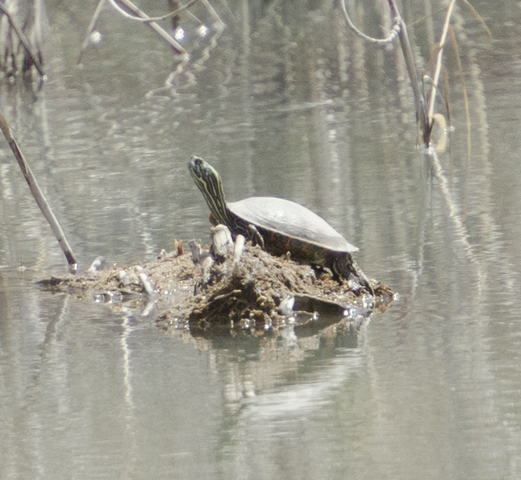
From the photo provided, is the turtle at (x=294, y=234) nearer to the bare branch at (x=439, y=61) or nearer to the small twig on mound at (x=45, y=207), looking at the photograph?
the small twig on mound at (x=45, y=207)

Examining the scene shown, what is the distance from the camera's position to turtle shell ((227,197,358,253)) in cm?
Answer: 561

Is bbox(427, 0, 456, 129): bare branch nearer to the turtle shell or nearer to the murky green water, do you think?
the murky green water

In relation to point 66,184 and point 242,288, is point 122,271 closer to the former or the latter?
point 242,288

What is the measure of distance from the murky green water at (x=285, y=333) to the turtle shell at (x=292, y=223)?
13.8 inches

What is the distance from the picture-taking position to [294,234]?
5.66 meters

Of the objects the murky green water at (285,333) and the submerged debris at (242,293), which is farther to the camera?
the submerged debris at (242,293)

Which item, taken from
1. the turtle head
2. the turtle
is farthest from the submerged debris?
the turtle head

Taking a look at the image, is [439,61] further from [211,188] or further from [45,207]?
[45,207]

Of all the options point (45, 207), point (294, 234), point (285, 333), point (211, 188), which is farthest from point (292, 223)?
point (45, 207)

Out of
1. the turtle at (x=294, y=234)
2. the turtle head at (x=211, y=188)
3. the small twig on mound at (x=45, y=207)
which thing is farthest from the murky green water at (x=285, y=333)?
the turtle head at (x=211, y=188)

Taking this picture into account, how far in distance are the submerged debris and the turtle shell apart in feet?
0.45

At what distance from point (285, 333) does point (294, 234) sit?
0.80m

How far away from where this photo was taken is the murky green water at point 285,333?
357cm

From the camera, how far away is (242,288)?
203 inches
